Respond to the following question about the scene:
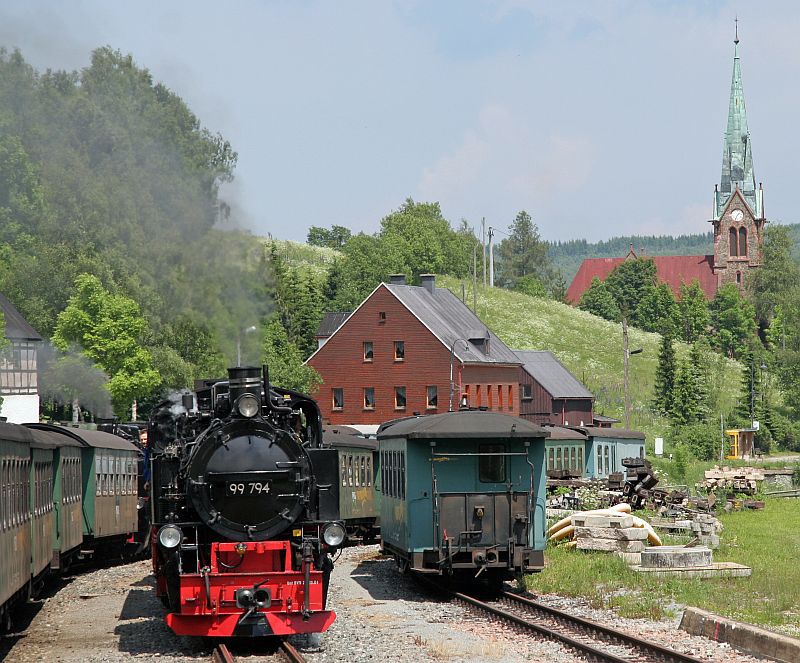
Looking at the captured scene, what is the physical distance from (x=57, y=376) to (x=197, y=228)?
27.7 m

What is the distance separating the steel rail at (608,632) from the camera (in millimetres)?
13141

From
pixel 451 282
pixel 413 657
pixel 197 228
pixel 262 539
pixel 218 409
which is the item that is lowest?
pixel 413 657

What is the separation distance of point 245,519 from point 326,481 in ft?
3.73

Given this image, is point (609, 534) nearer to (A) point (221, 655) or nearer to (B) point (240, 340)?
(B) point (240, 340)

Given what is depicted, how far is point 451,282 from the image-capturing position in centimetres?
11331

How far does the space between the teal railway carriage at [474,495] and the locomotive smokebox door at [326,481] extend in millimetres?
3777

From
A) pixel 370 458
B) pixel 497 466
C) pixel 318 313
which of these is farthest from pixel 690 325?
pixel 497 466

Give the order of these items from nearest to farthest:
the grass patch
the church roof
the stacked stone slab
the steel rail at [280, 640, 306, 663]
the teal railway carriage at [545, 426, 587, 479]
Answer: the steel rail at [280, 640, 306, 663] < the grass patch < the stacked stone slab < the teal railway carriage at [545, 426, 587, 479] < the church roof

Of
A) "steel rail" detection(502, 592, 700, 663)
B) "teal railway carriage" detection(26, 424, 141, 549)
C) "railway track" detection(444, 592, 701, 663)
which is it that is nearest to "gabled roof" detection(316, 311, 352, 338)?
"teal railway carriage" detection(26, 424, 141, 549)

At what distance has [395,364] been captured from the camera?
64.7m

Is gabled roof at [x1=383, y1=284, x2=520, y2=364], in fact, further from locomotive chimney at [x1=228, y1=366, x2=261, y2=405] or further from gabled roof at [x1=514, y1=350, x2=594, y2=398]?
locomotive chimney at [x1=228, y1=366, x2=261, y2=405]

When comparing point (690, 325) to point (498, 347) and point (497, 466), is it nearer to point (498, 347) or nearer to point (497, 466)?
point (498, 347)

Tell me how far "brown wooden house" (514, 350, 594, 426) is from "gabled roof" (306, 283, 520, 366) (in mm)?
4798

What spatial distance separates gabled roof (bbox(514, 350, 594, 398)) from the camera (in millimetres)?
76000
